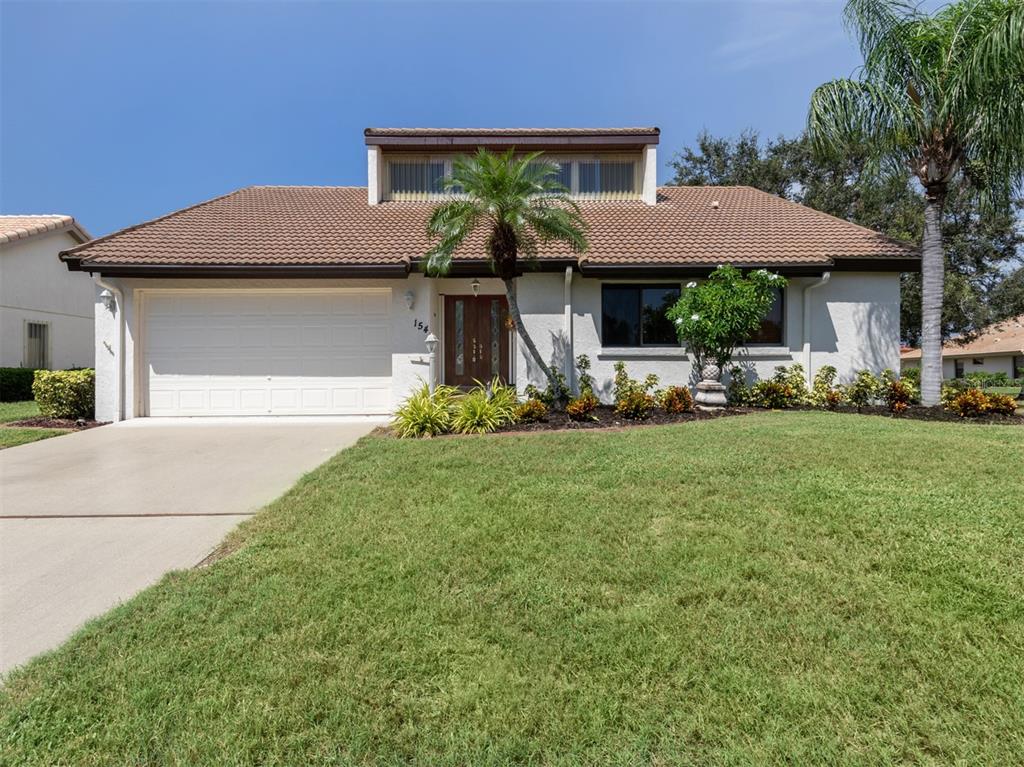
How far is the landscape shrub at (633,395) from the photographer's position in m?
8.62

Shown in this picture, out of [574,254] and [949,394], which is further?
[574,254]

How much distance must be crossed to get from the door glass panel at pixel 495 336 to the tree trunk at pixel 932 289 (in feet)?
27.6

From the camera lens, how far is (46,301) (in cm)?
1583

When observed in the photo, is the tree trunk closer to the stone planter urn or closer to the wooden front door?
the stone planter urn

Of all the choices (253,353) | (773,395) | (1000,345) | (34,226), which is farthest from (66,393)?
(1000,345)

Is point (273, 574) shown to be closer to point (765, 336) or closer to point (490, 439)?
point (490, 439)

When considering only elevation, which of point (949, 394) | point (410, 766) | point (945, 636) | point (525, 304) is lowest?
point (410, 766)

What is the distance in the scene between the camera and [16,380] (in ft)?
45.5

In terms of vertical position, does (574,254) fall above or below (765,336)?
above

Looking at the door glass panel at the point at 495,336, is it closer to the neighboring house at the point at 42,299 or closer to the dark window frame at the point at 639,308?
the dark window frame at the point at 639,308

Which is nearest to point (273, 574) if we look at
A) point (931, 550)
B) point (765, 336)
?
point (931, 550)

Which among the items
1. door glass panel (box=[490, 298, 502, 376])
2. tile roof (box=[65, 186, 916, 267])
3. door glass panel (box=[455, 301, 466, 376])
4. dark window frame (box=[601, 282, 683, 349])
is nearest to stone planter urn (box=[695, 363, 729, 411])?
dark window frame (box=[601, 282, 683, 349])

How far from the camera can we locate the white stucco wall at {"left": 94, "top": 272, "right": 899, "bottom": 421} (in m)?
10.1

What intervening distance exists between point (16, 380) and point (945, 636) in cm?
2035
